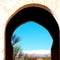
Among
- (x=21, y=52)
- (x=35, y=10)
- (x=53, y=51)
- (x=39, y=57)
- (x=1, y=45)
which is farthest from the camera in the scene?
(x=21, y=52)

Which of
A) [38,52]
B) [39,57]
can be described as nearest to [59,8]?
[39,57]

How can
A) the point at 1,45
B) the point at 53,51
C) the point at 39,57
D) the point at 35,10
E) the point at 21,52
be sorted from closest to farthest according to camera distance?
the point at 1,45
the point at 35,10
the point at 53,51
the point at 39,57
the point at 21,52

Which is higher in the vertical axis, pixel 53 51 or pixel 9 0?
pixel 9 0

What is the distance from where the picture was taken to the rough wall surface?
6.92 metres

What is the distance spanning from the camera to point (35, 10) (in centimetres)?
969

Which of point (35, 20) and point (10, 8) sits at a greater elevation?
point (35, 20)

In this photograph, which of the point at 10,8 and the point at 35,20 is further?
the point at 35,20

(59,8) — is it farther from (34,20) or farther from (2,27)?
(34,20)

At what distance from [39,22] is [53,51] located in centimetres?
117

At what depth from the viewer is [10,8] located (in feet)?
23.0

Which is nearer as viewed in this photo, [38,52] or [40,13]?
[40,13]

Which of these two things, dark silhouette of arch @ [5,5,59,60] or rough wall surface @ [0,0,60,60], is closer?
rough wall surface @ [0,0,60,60]

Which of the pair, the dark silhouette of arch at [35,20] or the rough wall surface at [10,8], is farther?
the dark silhouette of arch at [35,20]

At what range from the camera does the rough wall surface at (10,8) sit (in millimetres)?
6918
